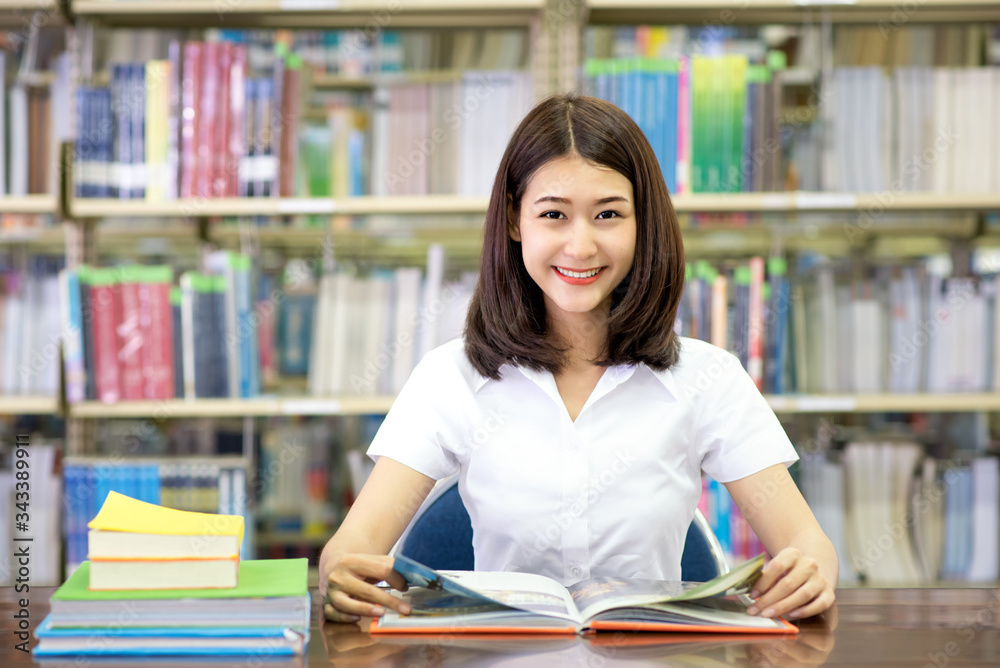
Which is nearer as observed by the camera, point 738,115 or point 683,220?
point 738,115

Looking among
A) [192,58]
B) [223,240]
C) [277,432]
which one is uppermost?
[192,58]

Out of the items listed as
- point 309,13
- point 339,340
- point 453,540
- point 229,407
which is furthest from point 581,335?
point 309,13

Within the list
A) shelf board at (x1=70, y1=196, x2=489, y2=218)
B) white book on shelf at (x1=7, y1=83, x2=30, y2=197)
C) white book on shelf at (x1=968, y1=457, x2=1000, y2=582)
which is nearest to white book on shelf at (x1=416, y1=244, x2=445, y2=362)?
shelf board at (x1=70, y1=196, x2=489, y2=218)

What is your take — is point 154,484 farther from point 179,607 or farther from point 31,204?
point 179,607

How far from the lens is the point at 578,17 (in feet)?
6.43

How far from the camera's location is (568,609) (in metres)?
0.79

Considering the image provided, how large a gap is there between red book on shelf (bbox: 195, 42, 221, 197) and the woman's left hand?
162 centimetres

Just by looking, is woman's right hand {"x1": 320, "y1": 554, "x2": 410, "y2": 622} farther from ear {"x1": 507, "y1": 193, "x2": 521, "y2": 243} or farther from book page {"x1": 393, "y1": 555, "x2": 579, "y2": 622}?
ear {"x1": 507, "y1": 193, "x2": 521, "y2": 243}

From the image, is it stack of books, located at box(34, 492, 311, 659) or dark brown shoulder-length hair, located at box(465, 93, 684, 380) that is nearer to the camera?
stack of books, located at box(34, 492, 311, 659)

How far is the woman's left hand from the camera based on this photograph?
0.82 meters

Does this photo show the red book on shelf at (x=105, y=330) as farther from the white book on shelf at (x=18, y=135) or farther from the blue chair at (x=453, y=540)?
the blue chair at (x=453, y=540)

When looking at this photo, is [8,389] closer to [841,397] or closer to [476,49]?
[476,49]

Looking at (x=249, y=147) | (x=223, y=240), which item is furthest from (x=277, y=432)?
(x=249, y=147)

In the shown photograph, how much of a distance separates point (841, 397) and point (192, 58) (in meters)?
1.75
